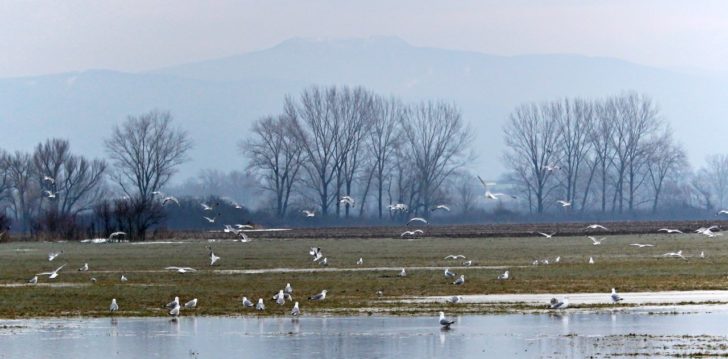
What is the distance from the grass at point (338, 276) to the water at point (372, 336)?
2666 mm

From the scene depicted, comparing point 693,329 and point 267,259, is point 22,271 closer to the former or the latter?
point 267,259

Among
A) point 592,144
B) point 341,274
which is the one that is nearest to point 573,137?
point 592,144

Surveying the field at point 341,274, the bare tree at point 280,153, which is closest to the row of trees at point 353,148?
the bare tree at point 280,153

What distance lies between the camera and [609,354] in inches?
971

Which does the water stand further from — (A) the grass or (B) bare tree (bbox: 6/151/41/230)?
(B) bare tree (bbox: 6/151/41/230)

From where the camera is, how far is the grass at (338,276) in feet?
122

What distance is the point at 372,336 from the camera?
92.5 ft

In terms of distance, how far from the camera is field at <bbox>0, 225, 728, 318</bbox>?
122ft

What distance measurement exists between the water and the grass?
2666 millimetres

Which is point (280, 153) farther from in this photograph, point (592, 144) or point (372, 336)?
point (372, 336)

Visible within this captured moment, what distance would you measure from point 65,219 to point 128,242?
1324 cm

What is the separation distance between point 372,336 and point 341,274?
70.8 feet

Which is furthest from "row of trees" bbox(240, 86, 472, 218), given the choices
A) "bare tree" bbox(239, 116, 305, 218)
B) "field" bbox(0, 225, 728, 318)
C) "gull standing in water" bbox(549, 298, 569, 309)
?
"gull standing in water" bbox(549, 298, 569, 309)

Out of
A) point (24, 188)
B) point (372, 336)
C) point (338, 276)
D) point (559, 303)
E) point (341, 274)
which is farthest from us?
point (24, 188)
